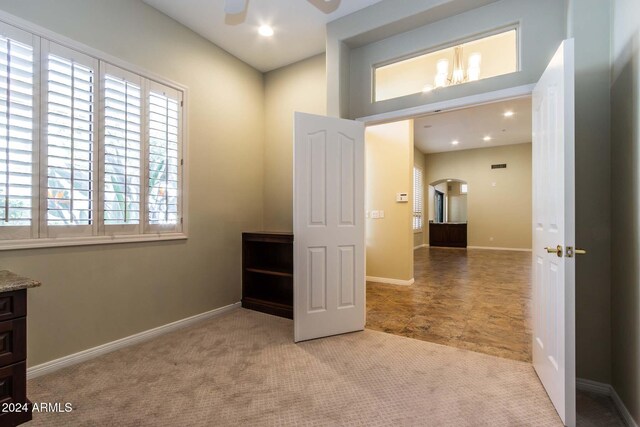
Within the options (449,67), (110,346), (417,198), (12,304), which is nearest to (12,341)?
(12,304)

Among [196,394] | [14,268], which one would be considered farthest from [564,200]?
[14,268]

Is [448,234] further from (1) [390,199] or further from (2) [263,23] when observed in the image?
(2) [263,23]

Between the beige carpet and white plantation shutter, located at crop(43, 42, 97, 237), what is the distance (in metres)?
1.18

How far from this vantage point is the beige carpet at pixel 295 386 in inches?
69.1

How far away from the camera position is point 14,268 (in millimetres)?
2088

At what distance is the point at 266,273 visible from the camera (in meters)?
3.67

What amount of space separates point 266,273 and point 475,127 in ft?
22.2

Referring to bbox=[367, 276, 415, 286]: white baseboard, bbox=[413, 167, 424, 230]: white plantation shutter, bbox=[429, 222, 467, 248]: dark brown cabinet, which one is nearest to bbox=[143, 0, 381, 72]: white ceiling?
bbox=[367, 276, 415, 286]: white baseboard

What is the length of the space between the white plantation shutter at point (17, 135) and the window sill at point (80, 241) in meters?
0.06

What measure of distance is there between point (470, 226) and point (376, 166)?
636 cm

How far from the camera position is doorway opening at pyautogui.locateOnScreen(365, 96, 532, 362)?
3.31 metres

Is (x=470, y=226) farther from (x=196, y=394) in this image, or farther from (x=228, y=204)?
(x=196, y=394)

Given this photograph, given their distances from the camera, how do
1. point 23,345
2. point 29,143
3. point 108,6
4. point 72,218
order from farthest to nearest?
point 108,6 < point 72,218 < point 29,143 < point 23,345

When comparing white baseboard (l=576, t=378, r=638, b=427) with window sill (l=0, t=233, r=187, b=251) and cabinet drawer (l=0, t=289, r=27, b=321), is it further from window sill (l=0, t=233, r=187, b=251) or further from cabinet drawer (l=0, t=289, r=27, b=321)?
window sill (l=0, t=233, r=187, b=251)
